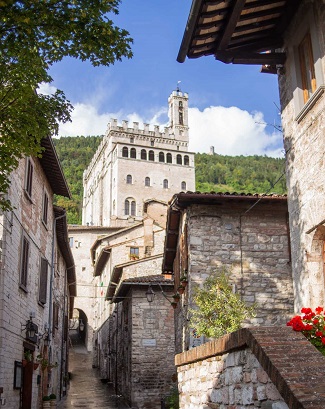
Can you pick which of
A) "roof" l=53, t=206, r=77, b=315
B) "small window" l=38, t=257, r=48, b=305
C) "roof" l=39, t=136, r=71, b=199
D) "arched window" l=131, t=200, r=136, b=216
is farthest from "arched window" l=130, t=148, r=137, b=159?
"small window" l=38, t=257, r=48, b=305

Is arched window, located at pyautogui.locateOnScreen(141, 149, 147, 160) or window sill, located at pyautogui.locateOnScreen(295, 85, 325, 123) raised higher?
arched window, located at pyautogui.locateOnScreen(141, 149, 147, 160)

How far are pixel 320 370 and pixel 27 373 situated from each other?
12.0 m

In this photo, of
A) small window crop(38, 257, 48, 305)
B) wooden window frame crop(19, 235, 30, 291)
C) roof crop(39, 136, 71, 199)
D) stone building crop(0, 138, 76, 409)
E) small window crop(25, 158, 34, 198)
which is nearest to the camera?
stone building crop(0, 138, 76, 409)

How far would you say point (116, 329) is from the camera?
28.5 meters

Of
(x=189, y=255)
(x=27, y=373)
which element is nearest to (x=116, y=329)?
(x=27, y=373)

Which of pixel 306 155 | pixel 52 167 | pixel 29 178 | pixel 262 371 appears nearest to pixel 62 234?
pixel 52 167

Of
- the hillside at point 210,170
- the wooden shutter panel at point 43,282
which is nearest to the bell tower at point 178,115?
the hillside at point 210,170

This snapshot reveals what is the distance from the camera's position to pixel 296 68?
8.81 metres

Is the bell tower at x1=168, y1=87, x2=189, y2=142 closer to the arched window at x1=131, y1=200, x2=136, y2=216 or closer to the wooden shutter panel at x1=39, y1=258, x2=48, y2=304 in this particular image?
the arched window at x1=131, y1=200, x2=136, y2=216

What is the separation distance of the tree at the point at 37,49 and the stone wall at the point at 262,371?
11.9ft

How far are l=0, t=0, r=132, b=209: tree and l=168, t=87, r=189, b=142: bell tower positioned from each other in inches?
2974

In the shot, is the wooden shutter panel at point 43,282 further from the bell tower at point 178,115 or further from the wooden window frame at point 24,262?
the bell tower at point 178,115

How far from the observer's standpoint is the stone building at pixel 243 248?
541 inches

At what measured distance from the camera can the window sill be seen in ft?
25.3
